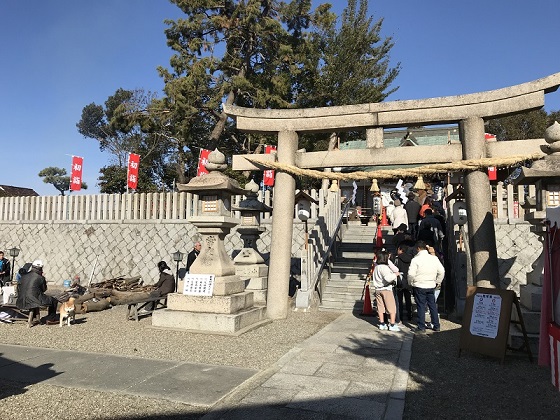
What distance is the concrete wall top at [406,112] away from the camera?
6965 millimetres

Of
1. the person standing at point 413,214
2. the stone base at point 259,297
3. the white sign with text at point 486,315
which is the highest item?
the person standing at point 413,214

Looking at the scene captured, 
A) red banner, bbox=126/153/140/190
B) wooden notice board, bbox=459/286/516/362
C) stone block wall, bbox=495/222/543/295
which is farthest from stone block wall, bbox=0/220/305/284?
wooden notice board, bbox=459/286/516/362

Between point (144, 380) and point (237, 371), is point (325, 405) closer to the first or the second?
point (237, 371)

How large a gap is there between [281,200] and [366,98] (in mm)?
14127

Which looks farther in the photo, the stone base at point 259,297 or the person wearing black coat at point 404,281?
the stone base at point 259,297

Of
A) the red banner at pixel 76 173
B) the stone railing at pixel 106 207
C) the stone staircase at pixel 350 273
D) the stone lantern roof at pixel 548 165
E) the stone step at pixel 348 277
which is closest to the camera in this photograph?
the stone lantern roof at pixel 548 165

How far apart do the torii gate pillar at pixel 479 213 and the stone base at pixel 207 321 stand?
4196mm

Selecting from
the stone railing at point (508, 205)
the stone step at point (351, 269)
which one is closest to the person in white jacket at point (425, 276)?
the stone step at point (351, 269)

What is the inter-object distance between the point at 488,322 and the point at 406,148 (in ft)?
11.6

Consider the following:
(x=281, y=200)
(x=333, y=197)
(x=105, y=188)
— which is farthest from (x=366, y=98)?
(x=105, y=188)

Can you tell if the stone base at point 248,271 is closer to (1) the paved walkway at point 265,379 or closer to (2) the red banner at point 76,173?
(1) the paved walkway at point 265,379

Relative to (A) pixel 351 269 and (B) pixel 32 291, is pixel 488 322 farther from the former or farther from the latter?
(B) pixel 32 291

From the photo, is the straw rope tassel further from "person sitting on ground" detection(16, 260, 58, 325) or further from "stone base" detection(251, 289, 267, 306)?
"person sitting on ground" detection(16, 260, 58, 325)

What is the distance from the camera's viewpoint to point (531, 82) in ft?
22.8
